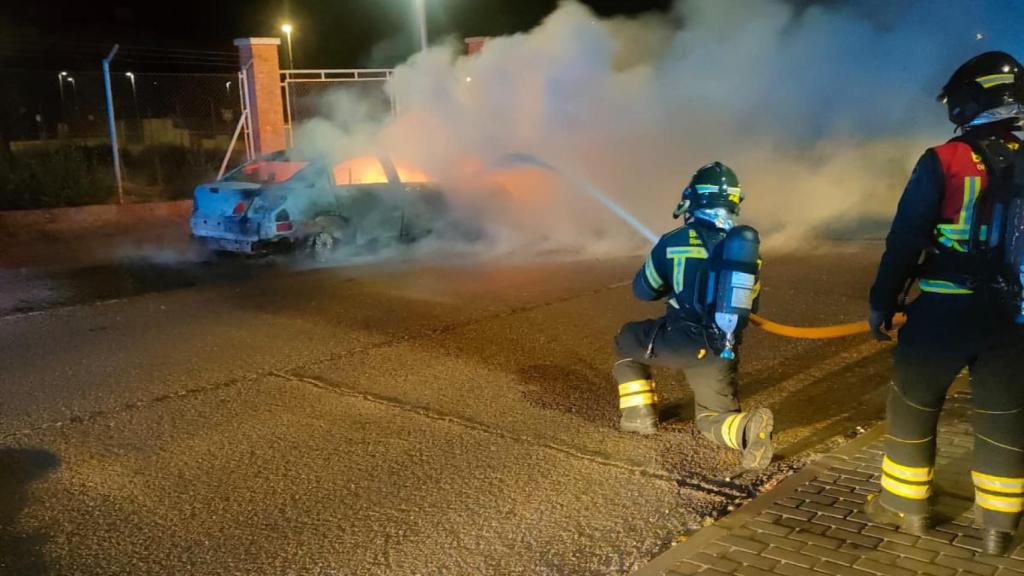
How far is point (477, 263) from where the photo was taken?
34.9 ft

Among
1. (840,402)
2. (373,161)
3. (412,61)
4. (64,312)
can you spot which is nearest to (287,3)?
(412,61)

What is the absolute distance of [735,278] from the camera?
13.3 feet

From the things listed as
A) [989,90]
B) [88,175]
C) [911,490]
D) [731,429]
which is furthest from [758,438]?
[88,175]

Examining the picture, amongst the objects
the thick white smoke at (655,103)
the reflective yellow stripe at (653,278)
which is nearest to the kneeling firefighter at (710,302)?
the reflective yellow stripe at (653,278)

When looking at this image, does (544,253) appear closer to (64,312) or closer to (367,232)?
(367,232)

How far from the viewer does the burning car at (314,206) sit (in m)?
10.6

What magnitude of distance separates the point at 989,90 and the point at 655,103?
1057cm

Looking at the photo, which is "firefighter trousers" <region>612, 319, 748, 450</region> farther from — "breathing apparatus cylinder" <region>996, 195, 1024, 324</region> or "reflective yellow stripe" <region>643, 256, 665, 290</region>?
"breathing apparatus cylinder" <region>996, 195, 1024, 324</region>

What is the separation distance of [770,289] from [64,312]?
694 cm

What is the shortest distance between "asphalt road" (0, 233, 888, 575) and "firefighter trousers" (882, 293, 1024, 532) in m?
0.93

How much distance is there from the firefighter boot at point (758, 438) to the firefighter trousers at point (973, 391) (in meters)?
0.71

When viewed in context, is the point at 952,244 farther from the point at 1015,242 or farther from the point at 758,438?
the point at 758,438

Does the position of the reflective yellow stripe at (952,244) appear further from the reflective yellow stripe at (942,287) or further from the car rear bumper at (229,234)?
the car rear bumper at (229,234)

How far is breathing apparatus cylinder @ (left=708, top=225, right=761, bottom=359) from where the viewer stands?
403 cm
